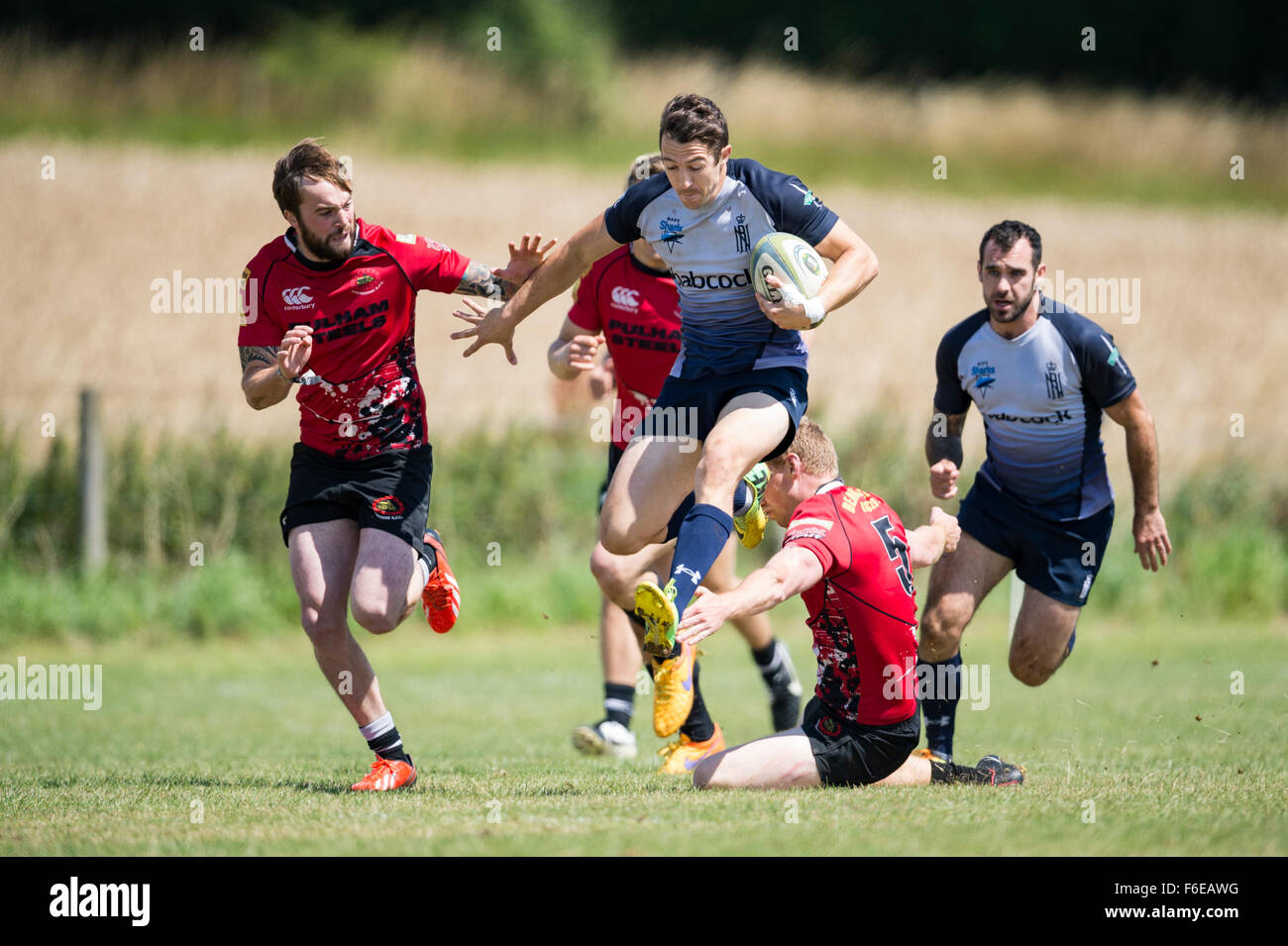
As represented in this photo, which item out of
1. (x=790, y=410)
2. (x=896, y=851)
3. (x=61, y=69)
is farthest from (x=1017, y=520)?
(x=61, y=69)

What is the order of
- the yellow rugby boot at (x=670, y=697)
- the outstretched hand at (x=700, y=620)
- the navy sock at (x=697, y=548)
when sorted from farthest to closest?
the yellow rugby boot at (x=670, y=697) → the navy sock at (x=697, y=548) → the outstretched hand at (x=700, y=620)

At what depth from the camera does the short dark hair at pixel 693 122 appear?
5.97m

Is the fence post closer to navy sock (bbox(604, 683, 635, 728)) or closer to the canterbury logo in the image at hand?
navy sock (bbox(604, 683, 635, 728))

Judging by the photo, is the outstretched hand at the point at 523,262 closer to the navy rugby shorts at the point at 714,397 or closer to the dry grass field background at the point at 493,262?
the navy rugby shorts at the point at 714,397

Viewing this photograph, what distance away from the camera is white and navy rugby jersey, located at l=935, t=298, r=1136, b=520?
6.85 m

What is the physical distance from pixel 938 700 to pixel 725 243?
94.4 inches

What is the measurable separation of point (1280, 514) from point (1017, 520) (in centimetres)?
1091

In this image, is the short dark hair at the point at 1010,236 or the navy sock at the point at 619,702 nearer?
the short dark hair at the point at 1010,236

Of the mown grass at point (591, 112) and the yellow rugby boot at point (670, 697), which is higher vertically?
the mown grass at point (591, 112)

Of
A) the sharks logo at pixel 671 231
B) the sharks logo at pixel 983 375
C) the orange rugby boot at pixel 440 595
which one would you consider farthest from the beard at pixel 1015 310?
the orange rugby boot at pixel 440 595

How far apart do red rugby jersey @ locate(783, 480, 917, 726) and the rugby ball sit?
0.82 m

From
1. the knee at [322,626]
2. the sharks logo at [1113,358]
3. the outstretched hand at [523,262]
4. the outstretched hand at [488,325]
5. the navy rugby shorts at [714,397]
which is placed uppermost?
the outstretched hand at [523,262]

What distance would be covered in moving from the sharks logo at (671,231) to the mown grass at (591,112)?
2273cm

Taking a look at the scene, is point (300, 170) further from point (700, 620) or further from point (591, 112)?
point (591, 112)
